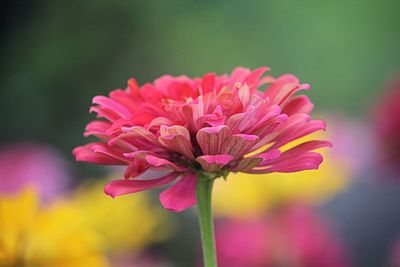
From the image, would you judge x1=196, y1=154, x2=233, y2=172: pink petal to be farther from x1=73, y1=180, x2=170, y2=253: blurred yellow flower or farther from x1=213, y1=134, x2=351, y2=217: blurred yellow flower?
x1=213, y1=134, x2=351, y2=217: blurred yellow flower

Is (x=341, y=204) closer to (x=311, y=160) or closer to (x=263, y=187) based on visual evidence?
(x=263, y=187)

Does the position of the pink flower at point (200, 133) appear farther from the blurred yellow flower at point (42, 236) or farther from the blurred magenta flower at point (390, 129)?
the blurred magenta flower at point (390, 129)

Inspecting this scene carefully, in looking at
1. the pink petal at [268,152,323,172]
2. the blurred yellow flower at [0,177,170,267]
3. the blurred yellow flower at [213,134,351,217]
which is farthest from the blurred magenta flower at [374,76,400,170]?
the pink petal at [268,152,323,172]

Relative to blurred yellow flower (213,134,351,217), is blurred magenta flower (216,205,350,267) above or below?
below

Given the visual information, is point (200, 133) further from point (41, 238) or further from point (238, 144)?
point (41, 238)

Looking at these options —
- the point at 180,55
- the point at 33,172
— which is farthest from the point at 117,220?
the point at 180,55
